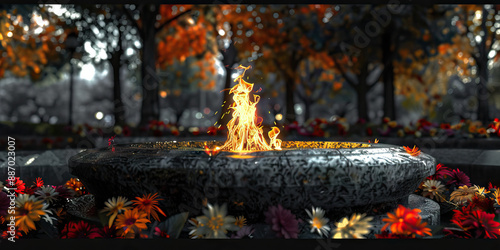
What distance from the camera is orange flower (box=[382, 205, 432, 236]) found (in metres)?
2.10

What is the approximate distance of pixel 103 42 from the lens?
12.2 meters

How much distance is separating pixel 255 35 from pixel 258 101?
417 inches

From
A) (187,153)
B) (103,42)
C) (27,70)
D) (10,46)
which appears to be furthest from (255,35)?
(187,153)

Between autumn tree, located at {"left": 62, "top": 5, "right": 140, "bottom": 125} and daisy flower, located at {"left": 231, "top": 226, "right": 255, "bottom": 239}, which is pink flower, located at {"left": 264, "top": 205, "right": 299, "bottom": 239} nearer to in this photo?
daisy flower, located at {"left": 231, "top": 226, "right": 255, "bottom": 239}

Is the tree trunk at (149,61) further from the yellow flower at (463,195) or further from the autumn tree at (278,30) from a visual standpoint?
the yellow flower at (463,195)

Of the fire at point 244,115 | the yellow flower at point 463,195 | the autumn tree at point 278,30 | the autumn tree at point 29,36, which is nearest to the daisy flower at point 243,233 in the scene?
the fire at point 244,115

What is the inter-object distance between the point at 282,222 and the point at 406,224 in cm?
66

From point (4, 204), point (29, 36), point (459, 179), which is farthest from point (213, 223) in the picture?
point (29, 36)

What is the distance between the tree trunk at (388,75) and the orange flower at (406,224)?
935 centimetres

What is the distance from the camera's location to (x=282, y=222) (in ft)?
7.09

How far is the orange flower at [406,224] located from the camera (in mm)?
2102

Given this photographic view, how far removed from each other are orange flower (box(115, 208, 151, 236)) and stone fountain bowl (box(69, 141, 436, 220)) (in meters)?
0.21

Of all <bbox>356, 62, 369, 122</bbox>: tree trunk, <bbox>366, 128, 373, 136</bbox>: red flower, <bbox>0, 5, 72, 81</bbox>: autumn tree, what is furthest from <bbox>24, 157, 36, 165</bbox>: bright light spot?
<bbox>356, 62, 369, 122</bbox>: tree trunk

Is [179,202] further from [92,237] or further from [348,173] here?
[348,173]
